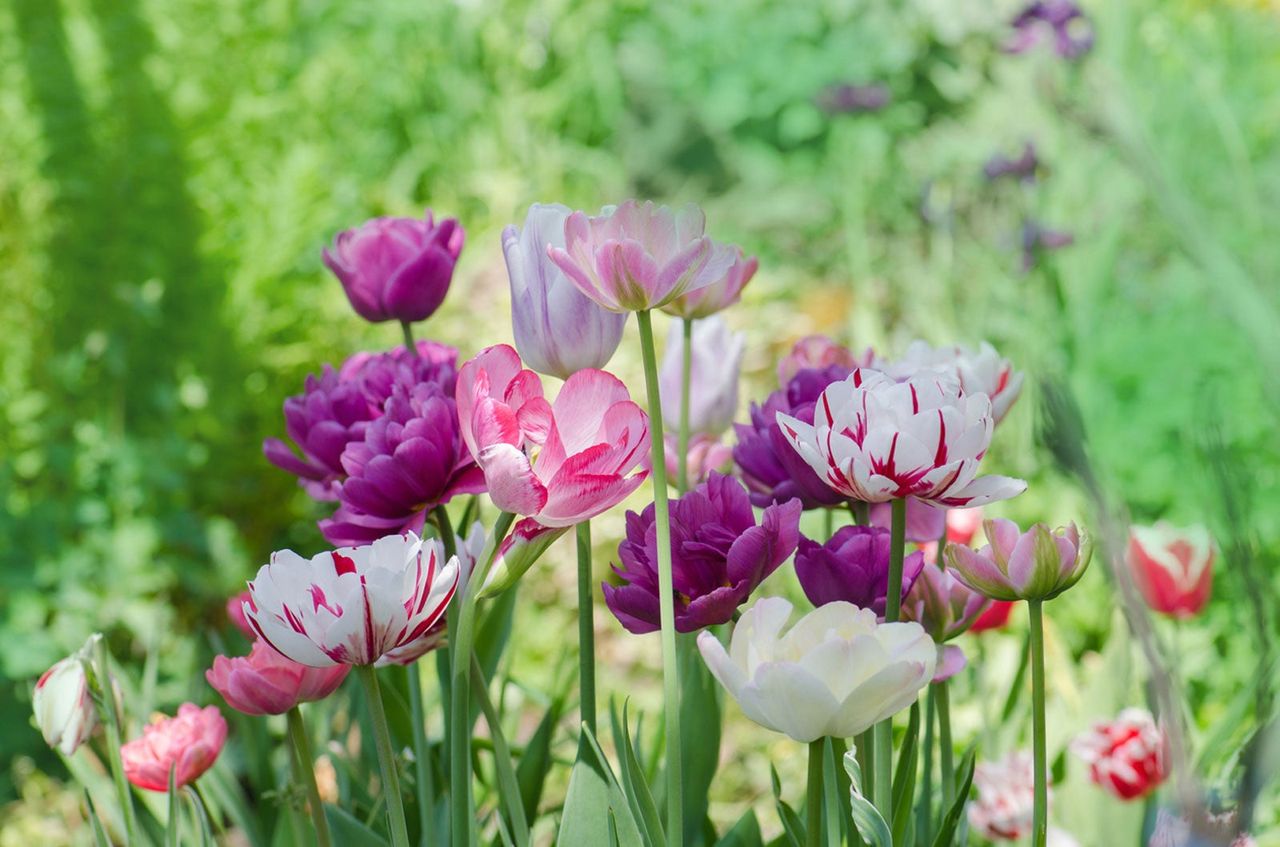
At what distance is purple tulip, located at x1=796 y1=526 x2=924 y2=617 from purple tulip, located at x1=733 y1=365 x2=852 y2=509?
4 cm

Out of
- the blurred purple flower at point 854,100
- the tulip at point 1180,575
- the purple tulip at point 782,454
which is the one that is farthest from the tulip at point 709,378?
the blurred purple flower at point 854,100

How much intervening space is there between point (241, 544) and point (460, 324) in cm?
80

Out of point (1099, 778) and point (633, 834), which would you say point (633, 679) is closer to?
point (1099, 778)

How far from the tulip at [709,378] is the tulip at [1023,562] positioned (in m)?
0.34

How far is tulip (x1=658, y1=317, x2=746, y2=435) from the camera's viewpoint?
885 millimetres

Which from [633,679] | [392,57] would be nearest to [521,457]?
[633,679]

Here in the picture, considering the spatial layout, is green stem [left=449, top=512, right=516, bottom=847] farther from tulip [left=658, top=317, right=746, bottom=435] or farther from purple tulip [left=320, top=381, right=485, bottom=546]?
tulip [left=658, top=317, right=746, bottom=435]

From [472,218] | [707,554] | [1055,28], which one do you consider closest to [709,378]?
[707,554]

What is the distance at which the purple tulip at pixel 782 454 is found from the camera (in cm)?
63

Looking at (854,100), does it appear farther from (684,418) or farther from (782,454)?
(782,454)

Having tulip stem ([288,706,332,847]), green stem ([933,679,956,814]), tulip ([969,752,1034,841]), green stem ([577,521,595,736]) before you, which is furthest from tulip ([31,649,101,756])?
tulip ([969,752,1034,841])

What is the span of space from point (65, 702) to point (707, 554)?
0.37 meters

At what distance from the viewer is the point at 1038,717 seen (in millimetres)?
585

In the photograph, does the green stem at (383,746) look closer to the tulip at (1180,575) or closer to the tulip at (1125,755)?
the tulip at (1125,755)
